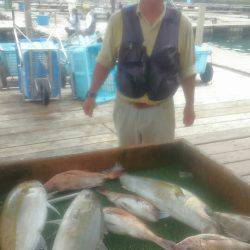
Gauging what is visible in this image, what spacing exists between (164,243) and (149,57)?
4.84ft

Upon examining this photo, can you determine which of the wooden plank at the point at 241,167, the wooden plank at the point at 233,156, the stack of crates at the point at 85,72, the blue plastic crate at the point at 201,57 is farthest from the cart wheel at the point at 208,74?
the wooden plank at the point at 241,167

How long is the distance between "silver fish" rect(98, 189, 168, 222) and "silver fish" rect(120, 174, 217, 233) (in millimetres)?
52

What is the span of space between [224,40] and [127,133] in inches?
985

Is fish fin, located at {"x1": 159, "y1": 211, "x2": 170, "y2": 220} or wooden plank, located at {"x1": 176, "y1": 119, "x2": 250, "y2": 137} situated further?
wooden plank, located at {"x1": 176, "y1": 119, "x2": 250, "y2": 137}

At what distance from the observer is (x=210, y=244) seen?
1.57m

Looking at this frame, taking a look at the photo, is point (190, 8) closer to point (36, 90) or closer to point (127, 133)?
point (36, 90)

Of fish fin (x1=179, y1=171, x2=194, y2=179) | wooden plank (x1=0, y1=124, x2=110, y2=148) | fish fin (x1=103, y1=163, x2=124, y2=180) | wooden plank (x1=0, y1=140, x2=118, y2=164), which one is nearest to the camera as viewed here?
fish fin (x1=103, y1=163, x2=124, y2=180)

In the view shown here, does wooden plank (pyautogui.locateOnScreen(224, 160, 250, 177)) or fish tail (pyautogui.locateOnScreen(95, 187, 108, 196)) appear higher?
fish tail (pyautogui.locateOnScreen(95, 187, 108, 196))

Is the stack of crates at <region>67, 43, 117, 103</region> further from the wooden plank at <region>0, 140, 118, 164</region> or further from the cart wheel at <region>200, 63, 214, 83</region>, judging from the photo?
the cart wheel at <region>200, 63, 214, 83</region>

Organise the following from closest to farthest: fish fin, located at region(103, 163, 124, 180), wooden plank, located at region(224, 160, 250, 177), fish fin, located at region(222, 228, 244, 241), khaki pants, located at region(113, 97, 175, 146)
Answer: fish fin, located at region(222, 228, 244, 241)
fish fin, located at region(103, 163, 124, 180)
khaki pants, located at region(113, 97, 175, 146)
wooden plank, located at region(224, 160, 250, 177)

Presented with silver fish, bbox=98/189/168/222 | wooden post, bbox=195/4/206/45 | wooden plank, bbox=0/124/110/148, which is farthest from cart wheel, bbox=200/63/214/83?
silver fish, bbox=98/189/168/222

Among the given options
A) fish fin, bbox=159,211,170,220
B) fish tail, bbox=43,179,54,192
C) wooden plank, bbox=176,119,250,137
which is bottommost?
wooden plank, bbox=176,119,250,137

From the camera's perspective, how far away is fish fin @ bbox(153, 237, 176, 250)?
1651mm

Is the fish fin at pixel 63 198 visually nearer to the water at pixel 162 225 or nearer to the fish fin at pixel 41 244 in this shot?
the water at pixel 162 225
